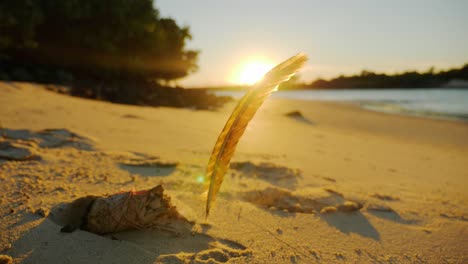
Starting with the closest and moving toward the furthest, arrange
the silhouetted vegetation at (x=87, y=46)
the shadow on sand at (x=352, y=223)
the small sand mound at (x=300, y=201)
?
the shadow on sand at (x=352, y=223) → the small sand mound at (x=300, y=201) → the silhouetted vegetation at (x=87, y=46)

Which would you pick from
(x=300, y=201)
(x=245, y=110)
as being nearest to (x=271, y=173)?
(x=300, y=201)

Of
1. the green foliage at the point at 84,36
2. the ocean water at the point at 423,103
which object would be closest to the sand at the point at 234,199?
the green foliage at the point at 84,36

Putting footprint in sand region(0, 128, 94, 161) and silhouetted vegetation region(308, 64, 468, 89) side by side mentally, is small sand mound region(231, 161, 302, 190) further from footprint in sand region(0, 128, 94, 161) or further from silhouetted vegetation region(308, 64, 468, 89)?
silhouetted vegetation region(308, 64, 468, 89)

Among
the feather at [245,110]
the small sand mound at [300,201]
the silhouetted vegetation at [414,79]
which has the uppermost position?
the silhouetted vegetation at [414,79]

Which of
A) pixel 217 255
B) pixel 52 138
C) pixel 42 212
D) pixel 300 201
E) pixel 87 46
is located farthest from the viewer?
pixel 87 46

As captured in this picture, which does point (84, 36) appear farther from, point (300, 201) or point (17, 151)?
point (300, 201)

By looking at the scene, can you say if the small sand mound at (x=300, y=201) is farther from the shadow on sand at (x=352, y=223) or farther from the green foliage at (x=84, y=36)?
the green foliage at (x=84, y=36)

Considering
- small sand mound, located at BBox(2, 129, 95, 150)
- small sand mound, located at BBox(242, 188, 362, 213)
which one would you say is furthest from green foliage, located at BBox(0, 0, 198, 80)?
small sand mound, located at BBox(242, 188, 362, 213)
